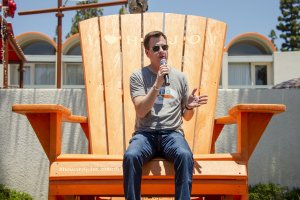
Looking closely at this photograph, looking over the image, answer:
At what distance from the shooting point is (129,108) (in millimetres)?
3188

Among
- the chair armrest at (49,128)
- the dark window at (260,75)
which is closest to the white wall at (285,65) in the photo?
the dark window at (260,75)

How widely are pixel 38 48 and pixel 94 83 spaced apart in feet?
38.0

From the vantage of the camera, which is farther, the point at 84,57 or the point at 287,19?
the point at 287,19

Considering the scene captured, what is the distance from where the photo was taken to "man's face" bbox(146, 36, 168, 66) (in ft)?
8.19

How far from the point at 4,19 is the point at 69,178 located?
516cm

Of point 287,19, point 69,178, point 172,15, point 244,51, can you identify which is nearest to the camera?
point 69,178

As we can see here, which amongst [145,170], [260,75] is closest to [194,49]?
[145,170]

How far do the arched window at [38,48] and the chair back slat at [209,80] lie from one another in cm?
1134

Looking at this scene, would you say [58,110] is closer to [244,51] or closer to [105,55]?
[105,55]

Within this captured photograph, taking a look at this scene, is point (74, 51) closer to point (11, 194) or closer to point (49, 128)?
point (11, 194)

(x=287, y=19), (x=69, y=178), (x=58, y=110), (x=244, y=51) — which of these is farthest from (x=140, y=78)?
(x=287, y=19)

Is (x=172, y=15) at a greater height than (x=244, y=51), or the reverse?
(x=244, y=51)

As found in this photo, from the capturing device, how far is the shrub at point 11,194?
3996 mm

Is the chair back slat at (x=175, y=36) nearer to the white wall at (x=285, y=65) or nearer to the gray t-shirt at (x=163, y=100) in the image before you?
the gray t-shirt at (x=163, y=100)
